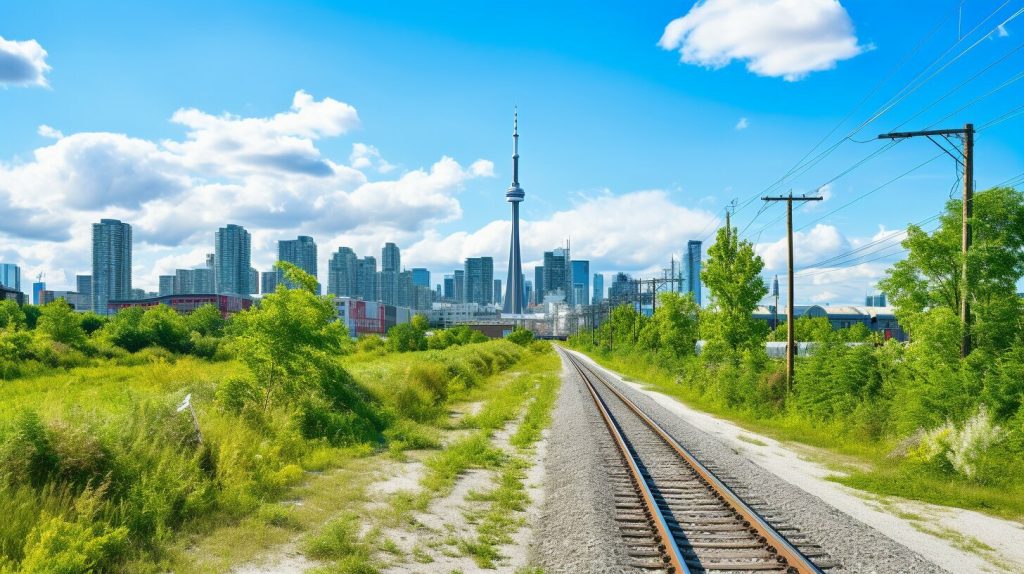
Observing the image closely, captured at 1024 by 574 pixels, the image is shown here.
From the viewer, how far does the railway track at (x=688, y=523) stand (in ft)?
25.6

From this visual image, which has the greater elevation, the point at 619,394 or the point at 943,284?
the point at 943,284

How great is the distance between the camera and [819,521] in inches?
377

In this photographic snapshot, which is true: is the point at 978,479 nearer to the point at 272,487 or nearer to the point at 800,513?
the point at 800,513

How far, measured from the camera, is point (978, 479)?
12672 millimetres

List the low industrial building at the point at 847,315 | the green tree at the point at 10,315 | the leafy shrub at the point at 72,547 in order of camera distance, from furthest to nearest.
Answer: the low industrial building at the point at 847,315, the green tree at the point at 10,315, the leafy shrub at the point at 72,547

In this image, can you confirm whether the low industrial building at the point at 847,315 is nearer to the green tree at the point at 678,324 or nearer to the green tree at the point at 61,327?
the green tree at the point at 678,324

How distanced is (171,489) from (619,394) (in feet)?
83.7

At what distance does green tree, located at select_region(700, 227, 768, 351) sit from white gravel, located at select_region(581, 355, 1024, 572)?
15.4m

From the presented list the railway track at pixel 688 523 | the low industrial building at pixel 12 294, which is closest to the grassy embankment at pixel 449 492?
the railway track at pixel 688 523

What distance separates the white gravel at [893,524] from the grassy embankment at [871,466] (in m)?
0.46

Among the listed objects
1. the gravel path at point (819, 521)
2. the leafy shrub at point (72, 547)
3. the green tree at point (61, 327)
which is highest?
the green tree at point (61, 327)

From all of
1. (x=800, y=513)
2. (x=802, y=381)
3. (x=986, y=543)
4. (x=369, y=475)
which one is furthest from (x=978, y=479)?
(x=369, y=475)

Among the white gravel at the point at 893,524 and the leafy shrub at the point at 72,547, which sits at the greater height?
the leafy shrub at the point at 72,547

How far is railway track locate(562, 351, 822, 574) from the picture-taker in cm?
780
